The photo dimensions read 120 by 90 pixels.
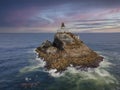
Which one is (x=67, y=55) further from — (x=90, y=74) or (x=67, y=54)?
(x=90, y=74)

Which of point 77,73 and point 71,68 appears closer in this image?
point 77,73

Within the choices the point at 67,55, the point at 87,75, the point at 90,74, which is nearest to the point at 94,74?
the point at 90,74

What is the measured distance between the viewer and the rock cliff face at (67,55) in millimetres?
79500

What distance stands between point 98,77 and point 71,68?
40.5ft

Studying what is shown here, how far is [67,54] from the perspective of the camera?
8506cm

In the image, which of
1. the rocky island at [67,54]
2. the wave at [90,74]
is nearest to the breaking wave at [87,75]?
the wave at [90,74]

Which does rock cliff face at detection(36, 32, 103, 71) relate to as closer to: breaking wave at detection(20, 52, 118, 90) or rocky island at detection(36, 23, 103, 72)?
rocky island at detection(36, 23, 103, 72)

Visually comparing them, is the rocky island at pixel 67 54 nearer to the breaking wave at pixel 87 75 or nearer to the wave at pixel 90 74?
the wave at pixel 90 74

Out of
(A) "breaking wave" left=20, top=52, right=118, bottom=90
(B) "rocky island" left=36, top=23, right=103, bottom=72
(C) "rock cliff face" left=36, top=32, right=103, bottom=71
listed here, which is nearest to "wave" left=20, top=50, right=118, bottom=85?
(A) "breaking wave" left=20, top=52, right=118, bottom=90

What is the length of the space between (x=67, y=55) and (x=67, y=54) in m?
0.69

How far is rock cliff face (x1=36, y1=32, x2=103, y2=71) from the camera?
261 ft

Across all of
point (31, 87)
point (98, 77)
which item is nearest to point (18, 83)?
point (31, 87)

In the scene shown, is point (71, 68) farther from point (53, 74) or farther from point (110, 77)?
point (110, 77)

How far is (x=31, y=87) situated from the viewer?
196ft
